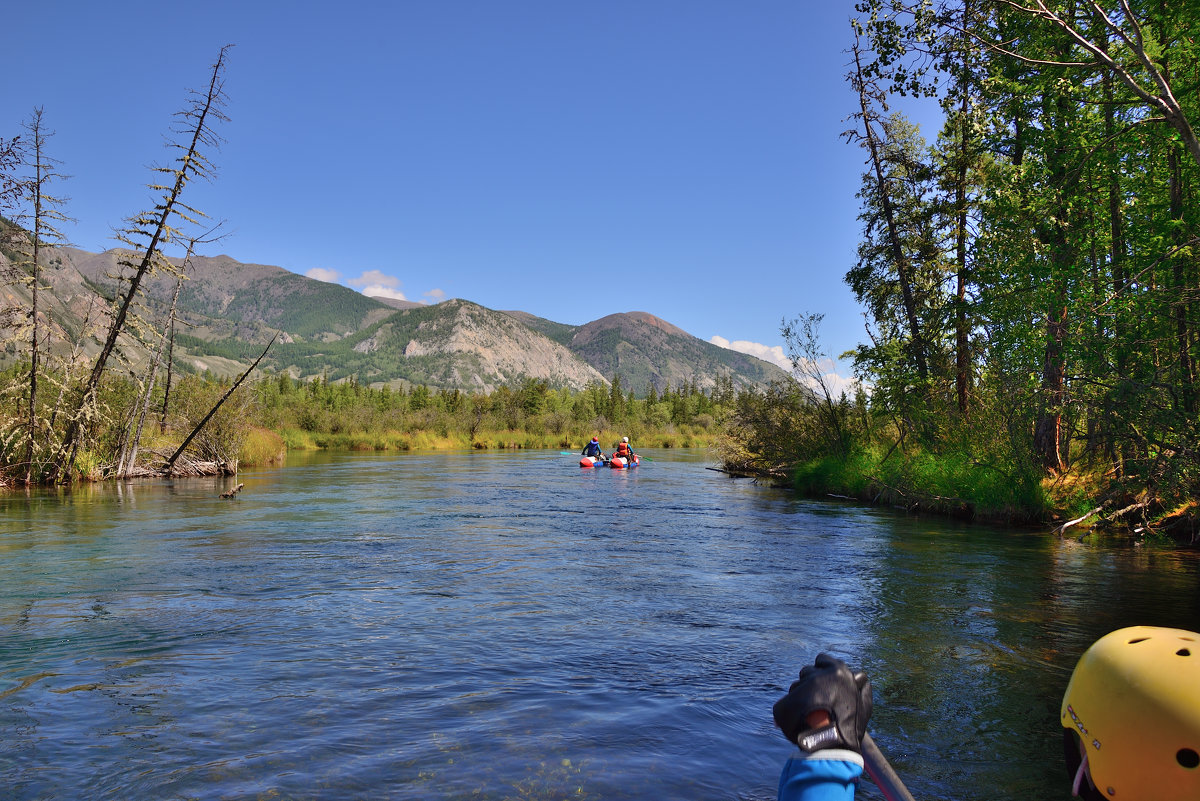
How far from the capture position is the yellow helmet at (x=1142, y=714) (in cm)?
290

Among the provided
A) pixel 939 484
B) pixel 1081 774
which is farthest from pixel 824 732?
pixel 939 484

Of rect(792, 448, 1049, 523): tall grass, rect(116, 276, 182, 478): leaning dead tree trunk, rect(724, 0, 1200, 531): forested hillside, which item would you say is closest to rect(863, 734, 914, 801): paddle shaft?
rect(724, 0, 1200, 531): forested hillside

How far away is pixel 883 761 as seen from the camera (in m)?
2.21

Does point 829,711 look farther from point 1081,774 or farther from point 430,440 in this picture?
point 430,440

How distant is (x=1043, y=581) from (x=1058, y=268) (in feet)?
17.1

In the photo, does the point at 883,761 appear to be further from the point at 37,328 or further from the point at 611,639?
the point at 37,328

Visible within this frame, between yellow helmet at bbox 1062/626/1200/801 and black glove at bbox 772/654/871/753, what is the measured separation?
1.61 m

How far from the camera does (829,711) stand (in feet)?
7.36

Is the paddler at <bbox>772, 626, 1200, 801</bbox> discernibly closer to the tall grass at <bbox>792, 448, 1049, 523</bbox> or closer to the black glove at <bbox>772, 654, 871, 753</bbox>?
the black glove at <bbox>772, 654, 871, 753</bbox>

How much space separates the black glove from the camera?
Answer: 2.24 m

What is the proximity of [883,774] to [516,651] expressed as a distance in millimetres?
5490

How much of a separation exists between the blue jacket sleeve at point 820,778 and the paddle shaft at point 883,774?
6 centimetres

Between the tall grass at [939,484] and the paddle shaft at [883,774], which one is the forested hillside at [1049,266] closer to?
the tall grass at [939,484]

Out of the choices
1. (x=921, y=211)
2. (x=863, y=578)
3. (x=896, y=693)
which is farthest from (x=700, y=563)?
(x=921, y=211)
